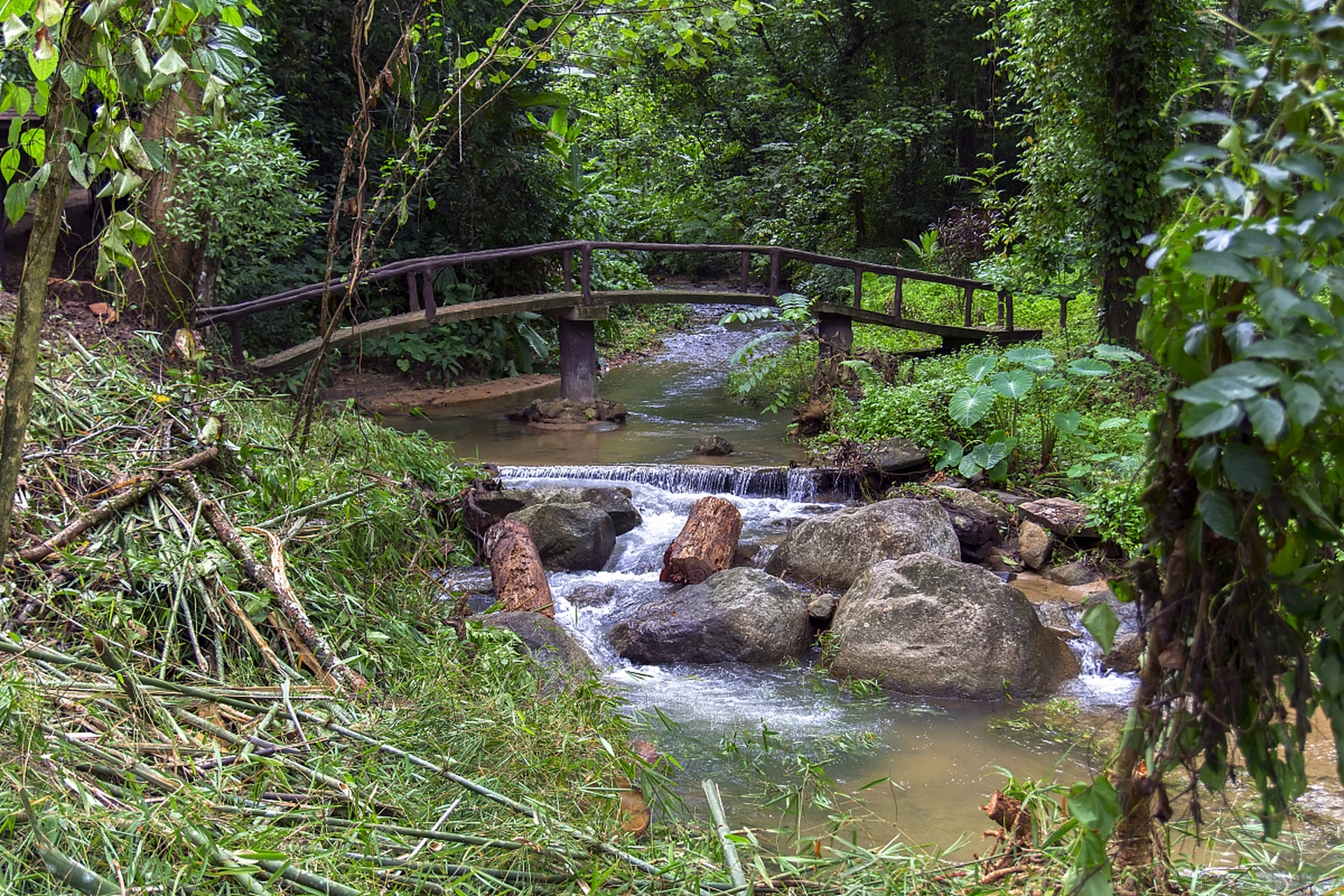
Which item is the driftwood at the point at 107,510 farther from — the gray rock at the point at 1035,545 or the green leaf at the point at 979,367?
the green leaf at the point at 979,367

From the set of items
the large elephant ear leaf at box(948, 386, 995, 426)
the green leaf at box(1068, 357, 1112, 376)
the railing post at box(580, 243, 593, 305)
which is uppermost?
the railing post at box(580, 243, 593, 305)

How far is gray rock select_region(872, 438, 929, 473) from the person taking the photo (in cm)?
802

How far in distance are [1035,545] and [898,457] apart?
1.64m

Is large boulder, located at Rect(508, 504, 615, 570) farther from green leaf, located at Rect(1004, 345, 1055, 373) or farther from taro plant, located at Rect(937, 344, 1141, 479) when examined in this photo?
green leaf, located at Rect(1004, 345, 1055, 373)

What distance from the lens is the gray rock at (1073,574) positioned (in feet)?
20.8

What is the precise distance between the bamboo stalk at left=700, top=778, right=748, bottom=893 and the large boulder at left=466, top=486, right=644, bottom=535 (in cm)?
417

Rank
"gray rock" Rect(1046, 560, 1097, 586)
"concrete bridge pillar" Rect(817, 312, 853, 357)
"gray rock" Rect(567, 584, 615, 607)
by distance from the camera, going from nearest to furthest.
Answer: "gray rock" Rect(567, 584, 615, 607) < "gray rock" Rect(1046, 560, 1097, 586) < "concrete bridge pillar" Rect(817, 312, 853, 357)

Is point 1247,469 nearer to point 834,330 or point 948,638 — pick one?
point 948,638

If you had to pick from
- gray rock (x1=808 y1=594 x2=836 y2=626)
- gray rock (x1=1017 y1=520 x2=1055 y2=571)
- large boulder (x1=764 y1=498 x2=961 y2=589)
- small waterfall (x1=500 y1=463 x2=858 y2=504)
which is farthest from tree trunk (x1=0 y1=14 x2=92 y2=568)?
small waterfall (x1=500 y1=463 x2=858 y2=504)

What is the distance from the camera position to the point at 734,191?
2094 centimetres

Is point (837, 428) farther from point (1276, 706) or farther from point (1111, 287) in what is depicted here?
point (1276, 706)

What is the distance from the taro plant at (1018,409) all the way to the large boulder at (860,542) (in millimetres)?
1332

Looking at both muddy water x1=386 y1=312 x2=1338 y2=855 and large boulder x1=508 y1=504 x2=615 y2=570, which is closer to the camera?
muddy water x1=386 y1=312 x2=1338 y2=855

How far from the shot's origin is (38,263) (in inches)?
76.5
